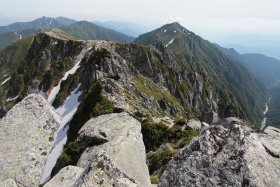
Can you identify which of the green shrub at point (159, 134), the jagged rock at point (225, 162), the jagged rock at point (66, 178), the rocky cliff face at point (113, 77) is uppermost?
the jagged rock at point (225, 162)

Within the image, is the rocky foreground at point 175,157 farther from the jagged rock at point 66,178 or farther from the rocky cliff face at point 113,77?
the rocky cliff face at point 113,77

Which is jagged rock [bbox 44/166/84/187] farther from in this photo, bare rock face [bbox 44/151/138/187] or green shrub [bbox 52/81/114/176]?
green shrub [bbox 52/81/114/176]

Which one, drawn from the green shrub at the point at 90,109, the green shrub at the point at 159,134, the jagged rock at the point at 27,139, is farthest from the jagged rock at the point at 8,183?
the green shrub at the point at 90,109

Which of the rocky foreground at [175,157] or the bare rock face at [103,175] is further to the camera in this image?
the bare rock face at [103,175]

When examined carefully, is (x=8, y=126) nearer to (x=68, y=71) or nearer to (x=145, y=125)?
(x=145, y=125)

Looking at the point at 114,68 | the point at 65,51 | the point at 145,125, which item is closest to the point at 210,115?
the point at 114,68
